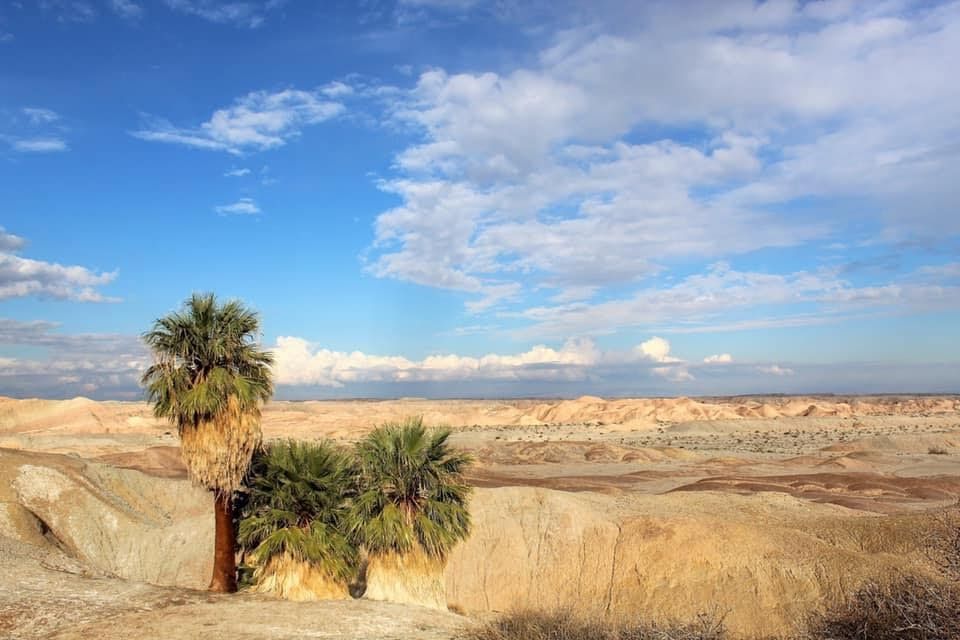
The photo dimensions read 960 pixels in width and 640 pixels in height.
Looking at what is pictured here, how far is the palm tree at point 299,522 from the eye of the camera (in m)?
16.7

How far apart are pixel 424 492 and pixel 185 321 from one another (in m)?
7.25

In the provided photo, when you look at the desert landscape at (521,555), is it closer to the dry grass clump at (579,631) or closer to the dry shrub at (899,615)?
the dry grass clump at (579,631)

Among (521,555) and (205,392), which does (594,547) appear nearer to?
(521,555)

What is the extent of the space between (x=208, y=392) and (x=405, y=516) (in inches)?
Result: 223

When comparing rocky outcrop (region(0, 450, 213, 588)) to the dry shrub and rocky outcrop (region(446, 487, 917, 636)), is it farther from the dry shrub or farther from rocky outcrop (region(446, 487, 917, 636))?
the dry shrub

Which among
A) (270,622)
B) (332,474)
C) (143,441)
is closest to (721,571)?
(332,474)

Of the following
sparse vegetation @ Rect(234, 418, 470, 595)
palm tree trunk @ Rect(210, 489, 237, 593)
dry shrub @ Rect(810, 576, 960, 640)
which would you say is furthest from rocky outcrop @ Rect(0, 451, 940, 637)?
dry shrub @ Rect(810, 576, 960, 640)

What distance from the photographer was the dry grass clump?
33.8ft

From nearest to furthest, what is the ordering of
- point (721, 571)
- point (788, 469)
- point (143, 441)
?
point (721, 571) → point (788, 469) → point (143, 441)

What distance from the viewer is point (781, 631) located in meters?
16.3

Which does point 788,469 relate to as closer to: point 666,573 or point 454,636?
point 666,573

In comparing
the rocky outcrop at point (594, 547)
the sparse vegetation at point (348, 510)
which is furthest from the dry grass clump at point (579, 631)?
the sparse vegetation at point (348, 510)

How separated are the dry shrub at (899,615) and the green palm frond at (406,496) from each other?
8.59 meters

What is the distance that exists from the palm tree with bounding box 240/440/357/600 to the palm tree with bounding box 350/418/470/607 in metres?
0.56
